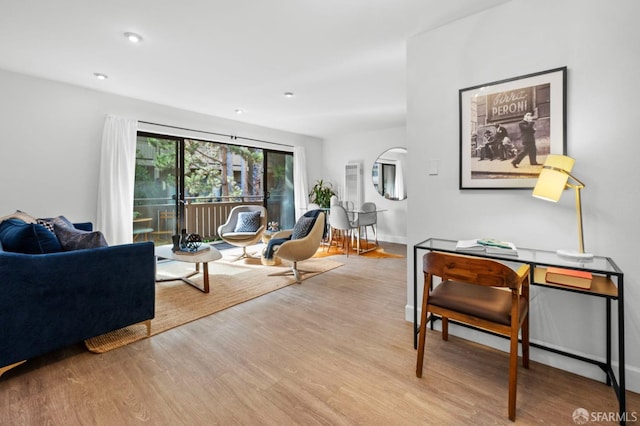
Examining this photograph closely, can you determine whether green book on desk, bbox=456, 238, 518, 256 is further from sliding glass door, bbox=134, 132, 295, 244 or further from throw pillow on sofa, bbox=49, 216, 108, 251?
sliding glass door, bbox=134, 132, 295, 244

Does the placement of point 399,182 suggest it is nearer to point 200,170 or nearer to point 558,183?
point 200,170

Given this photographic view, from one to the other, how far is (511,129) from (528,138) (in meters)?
0.12

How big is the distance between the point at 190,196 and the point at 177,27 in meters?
3.89

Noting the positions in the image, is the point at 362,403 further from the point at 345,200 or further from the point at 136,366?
the point at 345,200

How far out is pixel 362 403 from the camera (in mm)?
1609

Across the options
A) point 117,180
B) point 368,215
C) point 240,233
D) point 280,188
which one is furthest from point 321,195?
point 117,180

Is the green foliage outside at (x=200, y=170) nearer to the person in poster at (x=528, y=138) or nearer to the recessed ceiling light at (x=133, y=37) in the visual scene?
the recessed ceiling light at (x=133, y=37)

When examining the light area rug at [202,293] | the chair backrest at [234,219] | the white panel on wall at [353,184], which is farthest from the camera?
the white panel on wall at [353,184]

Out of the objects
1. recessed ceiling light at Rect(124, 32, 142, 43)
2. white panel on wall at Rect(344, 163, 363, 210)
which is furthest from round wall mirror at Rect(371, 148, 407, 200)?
recessed ceiling light at Rect(124, 32, 142, 43)

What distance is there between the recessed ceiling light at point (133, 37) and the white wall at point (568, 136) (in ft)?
7.68

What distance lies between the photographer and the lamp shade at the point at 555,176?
1.69 m

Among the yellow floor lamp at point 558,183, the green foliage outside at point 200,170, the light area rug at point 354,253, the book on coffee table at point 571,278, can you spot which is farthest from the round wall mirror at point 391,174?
the book on coffee table at point 571,278

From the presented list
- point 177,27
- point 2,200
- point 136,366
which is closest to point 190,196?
point 2,200

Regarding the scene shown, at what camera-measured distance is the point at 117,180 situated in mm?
4074
